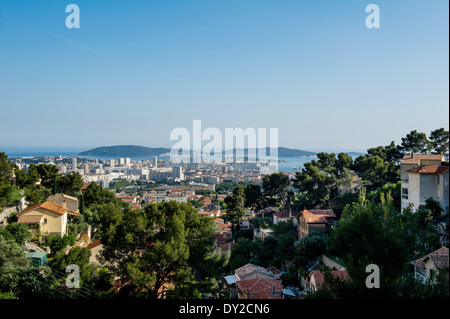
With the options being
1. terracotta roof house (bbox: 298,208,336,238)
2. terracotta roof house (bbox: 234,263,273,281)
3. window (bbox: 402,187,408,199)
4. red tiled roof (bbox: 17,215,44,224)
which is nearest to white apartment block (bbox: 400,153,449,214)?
window (bbox: 402,187,408,199)

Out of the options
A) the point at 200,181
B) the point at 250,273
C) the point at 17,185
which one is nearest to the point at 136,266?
the point at 250,273

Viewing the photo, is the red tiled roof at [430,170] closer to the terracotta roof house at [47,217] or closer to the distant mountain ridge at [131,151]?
the terracotta roof house at [47,217]

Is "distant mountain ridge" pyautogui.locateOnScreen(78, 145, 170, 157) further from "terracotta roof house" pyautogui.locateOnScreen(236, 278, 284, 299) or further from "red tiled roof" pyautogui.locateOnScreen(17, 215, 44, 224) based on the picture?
"terracotta roof house" pyautogui.locateOnScreen(236, 278, 284, 299)

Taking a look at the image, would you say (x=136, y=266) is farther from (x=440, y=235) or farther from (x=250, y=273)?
(x=440, y=235)

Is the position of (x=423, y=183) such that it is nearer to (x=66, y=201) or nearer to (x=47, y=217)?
(x=47, y=217)

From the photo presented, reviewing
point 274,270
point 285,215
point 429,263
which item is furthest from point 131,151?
point 429,263
